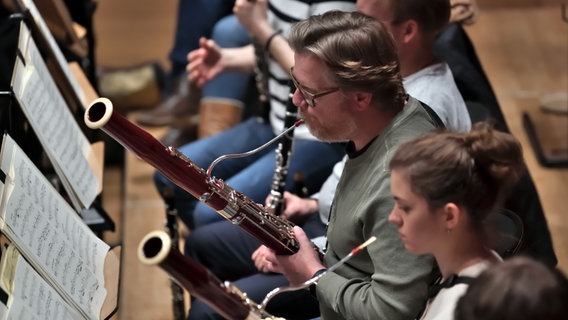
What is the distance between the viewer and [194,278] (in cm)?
153

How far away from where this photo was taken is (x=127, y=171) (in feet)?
12.6

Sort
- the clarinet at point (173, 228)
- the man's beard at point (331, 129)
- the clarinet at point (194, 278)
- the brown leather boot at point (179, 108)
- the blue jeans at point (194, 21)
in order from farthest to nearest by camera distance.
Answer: the brown leather boot at point (179, 108), the blue jeans at point (194, 21), the clarinet at point (173, 228), the man's beard at point (331, 129), the clarinet at point (194, 278)

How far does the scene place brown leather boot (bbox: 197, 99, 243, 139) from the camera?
11.5ft

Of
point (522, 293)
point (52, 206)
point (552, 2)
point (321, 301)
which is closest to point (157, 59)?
point (552, 2)

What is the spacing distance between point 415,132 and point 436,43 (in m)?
0.78

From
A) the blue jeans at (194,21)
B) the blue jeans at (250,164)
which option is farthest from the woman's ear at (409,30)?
the blue jeans at (194,21)

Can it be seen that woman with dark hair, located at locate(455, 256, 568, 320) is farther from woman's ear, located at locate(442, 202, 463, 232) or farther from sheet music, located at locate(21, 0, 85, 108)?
sheet music, located at locate(21, 0, 85, 108)

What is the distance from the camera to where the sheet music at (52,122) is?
226 centimetres

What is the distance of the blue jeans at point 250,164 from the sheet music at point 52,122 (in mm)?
468

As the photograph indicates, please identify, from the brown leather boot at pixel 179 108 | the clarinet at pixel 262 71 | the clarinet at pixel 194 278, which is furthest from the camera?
the brown leather boot at pixel 179 108

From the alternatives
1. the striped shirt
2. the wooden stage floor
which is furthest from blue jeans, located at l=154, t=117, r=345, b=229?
the wooden stage floor

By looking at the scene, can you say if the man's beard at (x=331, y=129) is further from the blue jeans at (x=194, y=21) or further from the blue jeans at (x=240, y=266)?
the blue jeans at (x=194, y=21)

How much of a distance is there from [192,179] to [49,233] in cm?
35

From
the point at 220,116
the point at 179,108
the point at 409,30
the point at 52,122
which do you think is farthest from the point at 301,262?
the point at 179,108
